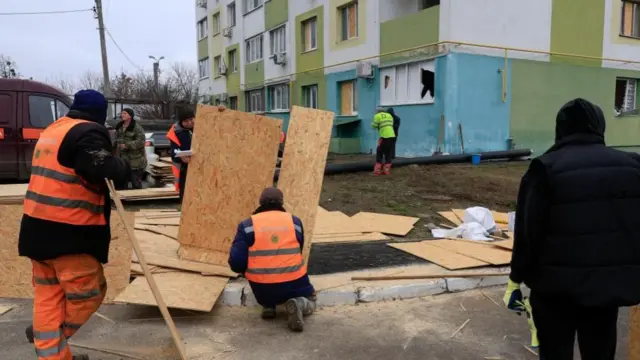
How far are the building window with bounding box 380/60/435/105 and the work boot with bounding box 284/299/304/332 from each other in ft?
42.6

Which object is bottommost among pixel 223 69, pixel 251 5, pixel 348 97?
pixel 348 97

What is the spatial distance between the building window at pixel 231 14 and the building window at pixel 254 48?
275 centimetres

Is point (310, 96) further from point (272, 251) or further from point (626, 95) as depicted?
point (272, 251)

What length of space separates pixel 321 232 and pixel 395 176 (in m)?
5.18

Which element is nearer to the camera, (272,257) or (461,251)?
(272,257)

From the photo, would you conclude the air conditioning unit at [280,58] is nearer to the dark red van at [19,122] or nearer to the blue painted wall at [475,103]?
the blue painted wall at [475,103]

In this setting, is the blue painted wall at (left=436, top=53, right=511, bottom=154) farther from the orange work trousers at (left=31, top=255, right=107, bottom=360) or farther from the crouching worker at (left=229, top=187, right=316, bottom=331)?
the orange work trousers at (left=31, top=255, right=107, bottom=360)

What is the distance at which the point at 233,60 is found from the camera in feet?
102

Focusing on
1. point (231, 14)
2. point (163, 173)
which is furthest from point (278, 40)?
point (163, 173)

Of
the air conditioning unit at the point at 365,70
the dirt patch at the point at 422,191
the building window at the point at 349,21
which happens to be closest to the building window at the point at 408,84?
the air conditioning unit at the point at 365,70

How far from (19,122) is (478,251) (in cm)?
950

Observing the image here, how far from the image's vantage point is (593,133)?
251 centimetres

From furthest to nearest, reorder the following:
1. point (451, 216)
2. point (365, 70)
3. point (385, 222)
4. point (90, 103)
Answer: point (365, 70), point (451, 216), point (385, 222), point (90, 103)

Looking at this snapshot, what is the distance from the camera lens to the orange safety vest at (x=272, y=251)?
4172 mm
